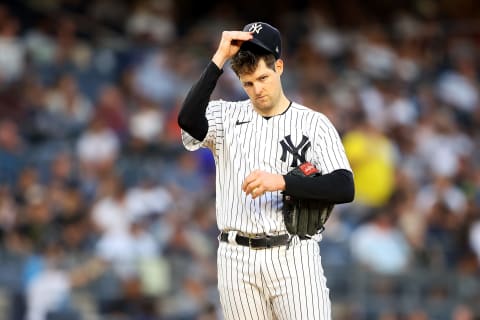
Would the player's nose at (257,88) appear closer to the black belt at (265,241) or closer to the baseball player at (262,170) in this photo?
the baseball player at (262,170)

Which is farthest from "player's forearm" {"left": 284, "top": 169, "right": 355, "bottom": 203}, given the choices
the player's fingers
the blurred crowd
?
the blurred crowd

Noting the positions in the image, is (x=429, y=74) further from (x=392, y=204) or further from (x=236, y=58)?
(x=236, y=58)

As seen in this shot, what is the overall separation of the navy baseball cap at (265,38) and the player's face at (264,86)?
0.07 metres

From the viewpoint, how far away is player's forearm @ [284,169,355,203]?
452 cm

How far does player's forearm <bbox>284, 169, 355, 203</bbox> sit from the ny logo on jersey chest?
0.19 m

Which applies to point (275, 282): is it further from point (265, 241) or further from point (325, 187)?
point (325, 187)

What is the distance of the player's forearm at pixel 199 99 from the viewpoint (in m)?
4.59

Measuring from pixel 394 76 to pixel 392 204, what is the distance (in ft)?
8.27

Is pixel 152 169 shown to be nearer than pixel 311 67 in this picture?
Yes

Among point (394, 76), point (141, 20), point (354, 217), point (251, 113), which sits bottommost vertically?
point (354, 217)

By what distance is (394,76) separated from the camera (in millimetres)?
13125

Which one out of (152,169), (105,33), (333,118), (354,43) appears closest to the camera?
(152,169)

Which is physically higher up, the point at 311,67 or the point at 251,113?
the point at 311,67

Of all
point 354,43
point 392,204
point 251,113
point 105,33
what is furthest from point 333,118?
point 251,113
